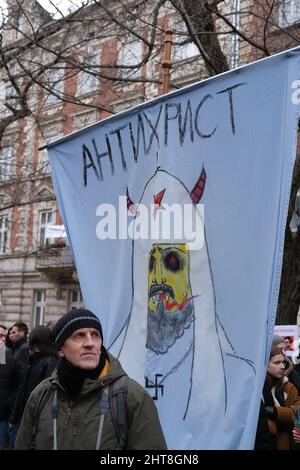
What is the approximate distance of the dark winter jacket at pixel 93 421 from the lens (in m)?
2.17

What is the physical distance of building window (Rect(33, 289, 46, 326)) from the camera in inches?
988

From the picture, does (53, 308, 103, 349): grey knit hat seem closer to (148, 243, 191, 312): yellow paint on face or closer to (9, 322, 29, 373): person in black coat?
(148, 243, 191, 312): yellow paint on face

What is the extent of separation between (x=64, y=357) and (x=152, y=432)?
52cm

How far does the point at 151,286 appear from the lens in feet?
11.6

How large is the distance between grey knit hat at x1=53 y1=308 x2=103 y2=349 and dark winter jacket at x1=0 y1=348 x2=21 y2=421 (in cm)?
374

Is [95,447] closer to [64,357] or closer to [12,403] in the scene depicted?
[64,357]

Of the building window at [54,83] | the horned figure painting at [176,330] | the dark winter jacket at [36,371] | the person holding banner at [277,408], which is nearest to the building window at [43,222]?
the building window at [54,83]

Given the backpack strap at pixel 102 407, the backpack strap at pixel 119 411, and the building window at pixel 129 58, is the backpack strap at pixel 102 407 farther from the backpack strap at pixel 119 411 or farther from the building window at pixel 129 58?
the building window at pixel 129 58

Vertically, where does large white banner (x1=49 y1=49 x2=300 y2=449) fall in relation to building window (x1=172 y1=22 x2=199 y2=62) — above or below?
below

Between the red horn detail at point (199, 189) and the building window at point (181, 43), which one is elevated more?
the building window at point (181, 43)

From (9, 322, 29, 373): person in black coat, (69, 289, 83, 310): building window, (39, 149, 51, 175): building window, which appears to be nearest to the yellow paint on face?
(9, 322, 29, 373): person in black coat

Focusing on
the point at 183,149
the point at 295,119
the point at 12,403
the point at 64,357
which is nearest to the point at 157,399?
the point at 64,357

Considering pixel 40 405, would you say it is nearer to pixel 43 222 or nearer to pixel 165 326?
pixel 165 326

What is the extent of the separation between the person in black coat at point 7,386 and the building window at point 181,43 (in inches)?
177
